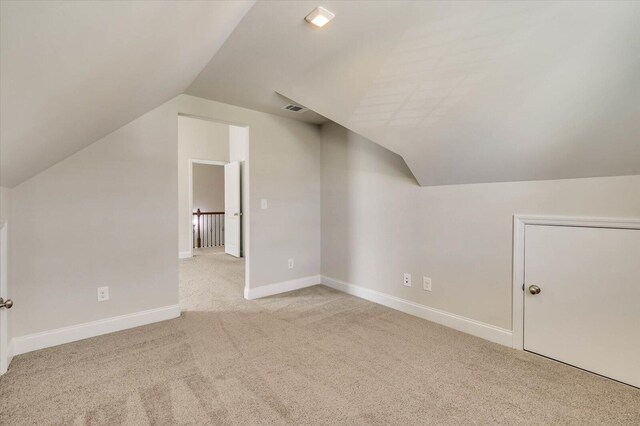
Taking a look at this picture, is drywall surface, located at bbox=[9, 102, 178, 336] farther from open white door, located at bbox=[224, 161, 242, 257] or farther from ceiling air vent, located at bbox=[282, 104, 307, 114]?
open white door, located at bbox=[224, 161, 242, 257]

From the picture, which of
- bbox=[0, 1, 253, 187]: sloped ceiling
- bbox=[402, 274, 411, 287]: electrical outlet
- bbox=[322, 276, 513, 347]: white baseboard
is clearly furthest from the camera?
bbox=[402, 274, 411, 287]: electrical outlet

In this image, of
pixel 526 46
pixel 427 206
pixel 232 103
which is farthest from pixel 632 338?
pixel 232 103

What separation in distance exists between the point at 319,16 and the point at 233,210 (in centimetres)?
460

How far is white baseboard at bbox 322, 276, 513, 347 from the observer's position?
2.19 m

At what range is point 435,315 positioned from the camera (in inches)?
101

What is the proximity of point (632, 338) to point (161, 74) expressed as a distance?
3056 millimetres

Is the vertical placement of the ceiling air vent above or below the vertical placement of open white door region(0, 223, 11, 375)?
above

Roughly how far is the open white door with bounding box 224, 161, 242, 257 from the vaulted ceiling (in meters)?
3.27

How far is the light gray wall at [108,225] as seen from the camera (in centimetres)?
209

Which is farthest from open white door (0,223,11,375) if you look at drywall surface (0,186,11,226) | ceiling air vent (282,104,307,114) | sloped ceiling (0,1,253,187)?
ceiling air vent (282,104,307,114)

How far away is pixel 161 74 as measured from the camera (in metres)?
1.68

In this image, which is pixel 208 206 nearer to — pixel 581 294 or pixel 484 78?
pixel 484 78

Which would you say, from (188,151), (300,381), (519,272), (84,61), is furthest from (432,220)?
(188,151)

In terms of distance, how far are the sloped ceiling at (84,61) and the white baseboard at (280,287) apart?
1.97m
